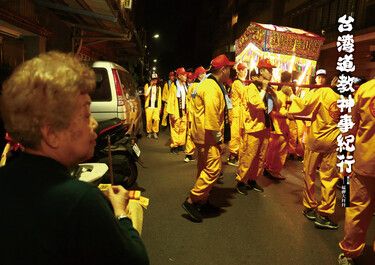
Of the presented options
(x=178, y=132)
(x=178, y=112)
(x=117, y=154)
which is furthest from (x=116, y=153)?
(x=178, y=112)

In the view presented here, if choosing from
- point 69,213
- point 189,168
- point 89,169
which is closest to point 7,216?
point 69,213

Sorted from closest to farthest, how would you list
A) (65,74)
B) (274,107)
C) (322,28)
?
(65,74) < (274,107) < (322,28)

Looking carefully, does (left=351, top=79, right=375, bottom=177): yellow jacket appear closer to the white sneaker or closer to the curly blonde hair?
the white sneaker

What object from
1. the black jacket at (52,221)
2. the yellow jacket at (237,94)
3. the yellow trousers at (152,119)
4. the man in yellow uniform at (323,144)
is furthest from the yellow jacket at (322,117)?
the yellow trousers at (152,119)

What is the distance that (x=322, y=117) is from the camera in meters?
5.02

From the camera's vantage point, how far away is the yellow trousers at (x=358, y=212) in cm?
378

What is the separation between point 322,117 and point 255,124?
1.65 metres

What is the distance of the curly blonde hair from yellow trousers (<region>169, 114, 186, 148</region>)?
30.4 feet

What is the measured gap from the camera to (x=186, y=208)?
5.27 metres

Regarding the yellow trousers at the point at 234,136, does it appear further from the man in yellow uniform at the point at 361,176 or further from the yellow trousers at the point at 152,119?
the man in yellow uniform at the point at 361,176

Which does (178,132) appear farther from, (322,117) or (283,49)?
(322,117)

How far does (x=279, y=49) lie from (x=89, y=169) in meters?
8.04

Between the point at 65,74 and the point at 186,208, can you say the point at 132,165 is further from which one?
the point at 65,74

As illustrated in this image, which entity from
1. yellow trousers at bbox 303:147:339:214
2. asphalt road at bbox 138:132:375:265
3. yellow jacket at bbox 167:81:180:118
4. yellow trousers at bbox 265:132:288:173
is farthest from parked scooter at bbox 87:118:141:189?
yellow jacket at bbox 167:81:180:118
